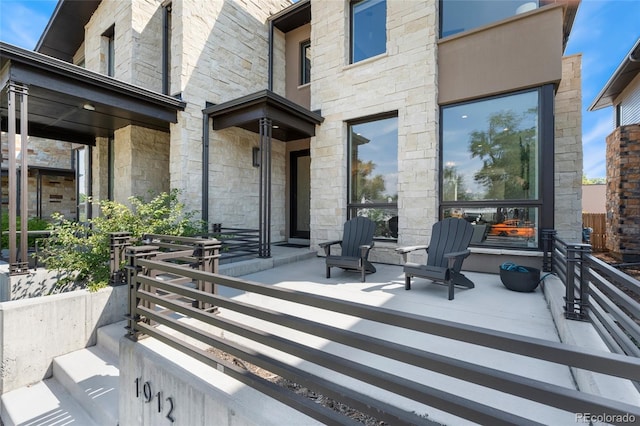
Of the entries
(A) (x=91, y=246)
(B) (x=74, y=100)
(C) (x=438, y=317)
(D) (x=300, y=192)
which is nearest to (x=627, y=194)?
(C) (x=438, y=317)

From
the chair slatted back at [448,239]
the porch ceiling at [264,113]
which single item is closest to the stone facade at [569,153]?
the chair slatted back at [448,239]

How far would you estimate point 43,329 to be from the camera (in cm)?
282

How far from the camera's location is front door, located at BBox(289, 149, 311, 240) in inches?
314

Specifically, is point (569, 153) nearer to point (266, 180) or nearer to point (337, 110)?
point (337, 110)

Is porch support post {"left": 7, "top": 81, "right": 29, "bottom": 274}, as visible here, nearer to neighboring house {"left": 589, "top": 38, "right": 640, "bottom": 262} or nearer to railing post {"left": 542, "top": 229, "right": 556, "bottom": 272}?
railing post {"left": 542, "top": 229, "right": 556, "bottom": 272}

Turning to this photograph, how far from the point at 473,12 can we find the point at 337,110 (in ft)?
9.44

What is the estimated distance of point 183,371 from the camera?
1807 millimetres

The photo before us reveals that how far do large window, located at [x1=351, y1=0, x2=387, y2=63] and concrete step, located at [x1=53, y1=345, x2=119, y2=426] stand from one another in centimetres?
640

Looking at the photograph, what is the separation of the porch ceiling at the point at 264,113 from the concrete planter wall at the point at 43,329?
3667 millimetres

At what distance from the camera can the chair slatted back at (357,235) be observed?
4.84 m

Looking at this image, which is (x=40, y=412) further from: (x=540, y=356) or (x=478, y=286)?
(x=478, y=286)

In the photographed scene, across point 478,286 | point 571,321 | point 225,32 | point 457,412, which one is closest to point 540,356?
point 457,412

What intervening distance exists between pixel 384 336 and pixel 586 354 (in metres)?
1.88

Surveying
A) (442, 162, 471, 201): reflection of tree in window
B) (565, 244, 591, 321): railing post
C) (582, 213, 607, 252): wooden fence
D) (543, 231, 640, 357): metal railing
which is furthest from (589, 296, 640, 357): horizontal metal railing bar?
(582, 213, 607, 252): wooden fence
